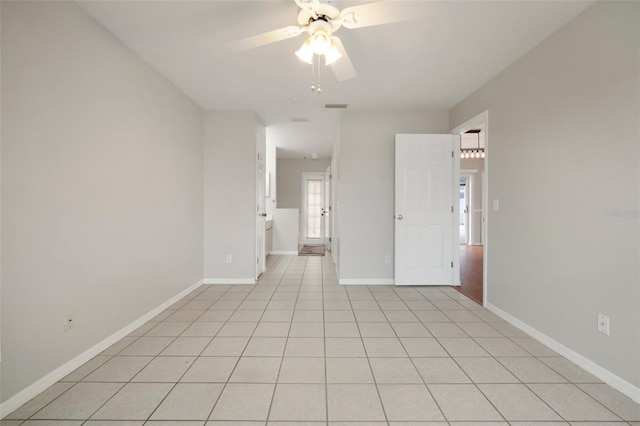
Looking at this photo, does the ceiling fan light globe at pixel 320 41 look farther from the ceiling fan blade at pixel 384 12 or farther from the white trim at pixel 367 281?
the white trim at pixel 367 281

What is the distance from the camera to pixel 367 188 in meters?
3.92

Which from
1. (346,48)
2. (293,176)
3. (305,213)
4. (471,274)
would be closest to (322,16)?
(346,48)

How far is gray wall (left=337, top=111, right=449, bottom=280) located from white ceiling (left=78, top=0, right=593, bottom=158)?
28 centimetres

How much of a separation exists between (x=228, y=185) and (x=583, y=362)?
3.95 meters

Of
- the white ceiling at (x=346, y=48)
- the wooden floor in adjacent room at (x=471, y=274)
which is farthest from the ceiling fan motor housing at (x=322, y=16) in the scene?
the wooden floor in adjacent room at (x=471, y=274)

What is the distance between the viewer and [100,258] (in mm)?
2094

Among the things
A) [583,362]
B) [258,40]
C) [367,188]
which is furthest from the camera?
[367,188]

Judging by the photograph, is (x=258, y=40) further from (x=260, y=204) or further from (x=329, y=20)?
(x=260, y=204)

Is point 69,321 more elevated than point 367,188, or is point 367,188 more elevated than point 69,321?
point 367,188

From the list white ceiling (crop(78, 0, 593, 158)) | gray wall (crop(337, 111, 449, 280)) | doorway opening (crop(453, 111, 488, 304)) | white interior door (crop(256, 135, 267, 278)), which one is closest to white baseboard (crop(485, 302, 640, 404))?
gray wall (crop(337, 111, 449, 280))

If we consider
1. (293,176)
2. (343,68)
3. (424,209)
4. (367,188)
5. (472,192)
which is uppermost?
(343,68)

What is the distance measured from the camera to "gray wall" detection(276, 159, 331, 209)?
313 inches

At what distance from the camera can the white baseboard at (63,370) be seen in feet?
4.88

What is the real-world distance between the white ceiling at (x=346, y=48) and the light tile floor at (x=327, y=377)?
2451mm
